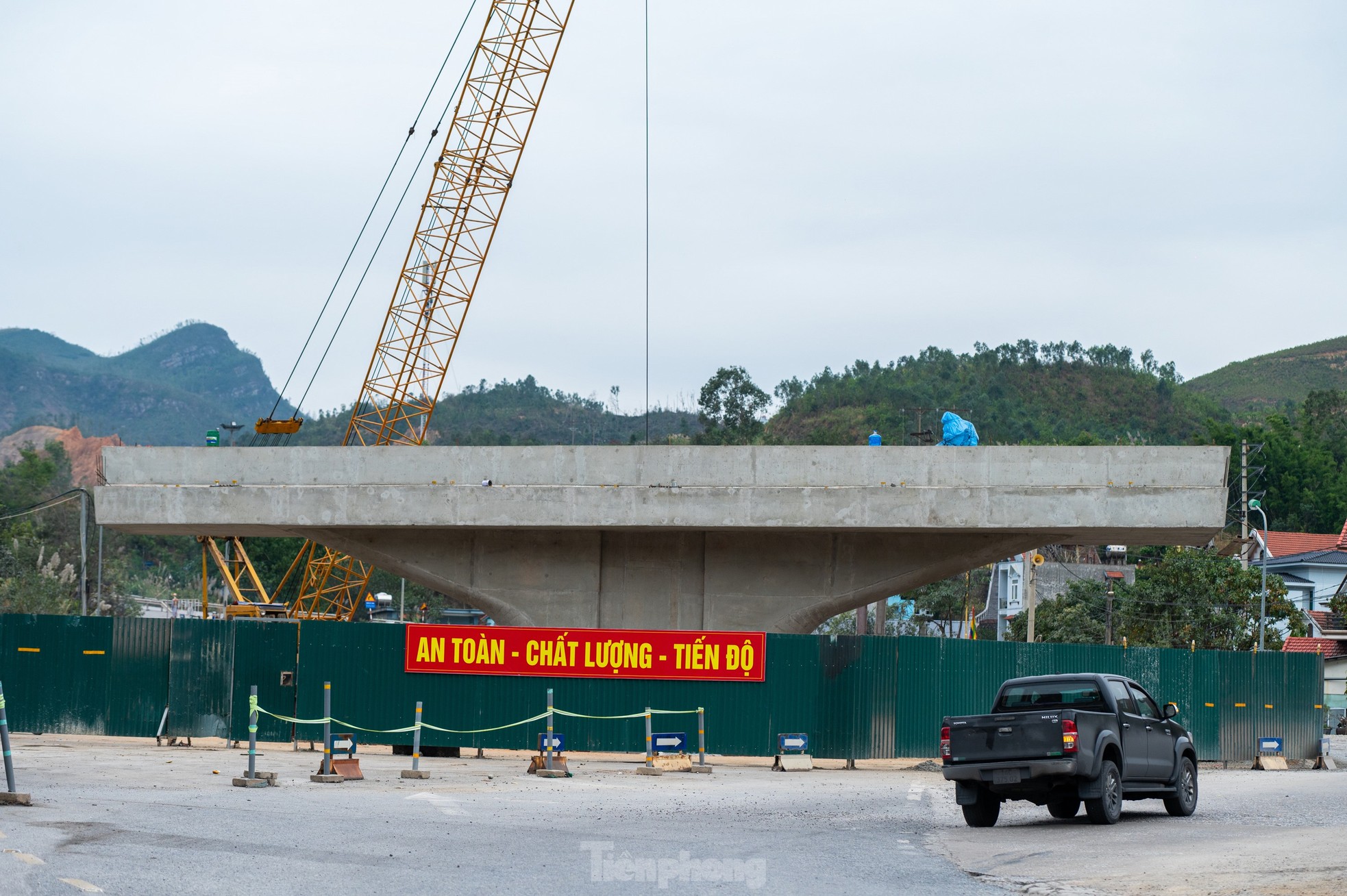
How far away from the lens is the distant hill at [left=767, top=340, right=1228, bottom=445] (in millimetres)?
151625

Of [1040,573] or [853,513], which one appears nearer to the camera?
[853,513]

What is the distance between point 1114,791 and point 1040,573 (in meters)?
90.0

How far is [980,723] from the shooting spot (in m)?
15.8

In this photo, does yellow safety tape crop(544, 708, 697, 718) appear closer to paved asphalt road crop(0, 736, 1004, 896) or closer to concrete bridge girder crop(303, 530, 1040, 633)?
paved asphalt road crop(0, 736, 1004, 896)

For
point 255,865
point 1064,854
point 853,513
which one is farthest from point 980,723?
point 853,513

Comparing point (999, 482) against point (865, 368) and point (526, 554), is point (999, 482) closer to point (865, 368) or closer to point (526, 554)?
point (526, 554)

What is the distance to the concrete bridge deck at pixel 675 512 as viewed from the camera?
93.2 feet

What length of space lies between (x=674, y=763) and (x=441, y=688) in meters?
4.74

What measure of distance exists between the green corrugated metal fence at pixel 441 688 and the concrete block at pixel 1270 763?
16.7 ft

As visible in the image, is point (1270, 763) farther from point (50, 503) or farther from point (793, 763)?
point (50, 503)

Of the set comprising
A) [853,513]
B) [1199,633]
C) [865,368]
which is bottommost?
[1199,633]

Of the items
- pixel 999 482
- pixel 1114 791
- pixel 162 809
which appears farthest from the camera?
pixel 999 482

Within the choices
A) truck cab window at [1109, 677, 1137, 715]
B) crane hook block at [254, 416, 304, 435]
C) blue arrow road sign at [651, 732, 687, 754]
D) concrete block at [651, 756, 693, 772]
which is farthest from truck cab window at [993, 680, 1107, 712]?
crane hook block at [254, 416, 304, 435]

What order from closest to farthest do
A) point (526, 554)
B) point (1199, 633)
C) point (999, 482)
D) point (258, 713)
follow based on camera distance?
point (258, 713) → point (999, 482) → point (526, 554) → point (1199, 633)
